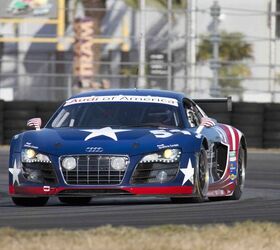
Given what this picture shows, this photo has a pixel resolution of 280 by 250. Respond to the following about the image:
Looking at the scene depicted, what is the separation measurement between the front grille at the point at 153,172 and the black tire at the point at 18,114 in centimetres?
1434

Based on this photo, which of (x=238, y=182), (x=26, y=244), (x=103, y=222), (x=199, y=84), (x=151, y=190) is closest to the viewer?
(x=26, y=244)

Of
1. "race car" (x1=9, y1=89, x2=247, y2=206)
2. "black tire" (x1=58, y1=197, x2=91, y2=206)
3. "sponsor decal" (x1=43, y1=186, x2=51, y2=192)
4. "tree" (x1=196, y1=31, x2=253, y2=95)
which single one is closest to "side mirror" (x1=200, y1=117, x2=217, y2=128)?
Answer: "race car" (x1=9, y1=89, x2=247, y2=206)

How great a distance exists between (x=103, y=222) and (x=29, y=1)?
2813cm

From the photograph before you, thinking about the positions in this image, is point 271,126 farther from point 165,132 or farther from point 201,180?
point 165,132

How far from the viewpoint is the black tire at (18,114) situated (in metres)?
25.4

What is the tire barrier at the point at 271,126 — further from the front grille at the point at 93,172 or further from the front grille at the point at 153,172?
the front grille at the point at 93,172

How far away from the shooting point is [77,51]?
37344 mm

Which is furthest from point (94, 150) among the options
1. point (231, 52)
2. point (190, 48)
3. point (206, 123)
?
point (231, 52)

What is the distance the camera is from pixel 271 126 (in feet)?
81.3

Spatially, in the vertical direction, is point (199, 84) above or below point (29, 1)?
below

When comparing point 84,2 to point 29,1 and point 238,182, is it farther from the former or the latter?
point 238,182

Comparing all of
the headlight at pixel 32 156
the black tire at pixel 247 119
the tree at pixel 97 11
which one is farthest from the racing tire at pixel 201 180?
the tree at pixel 97 11

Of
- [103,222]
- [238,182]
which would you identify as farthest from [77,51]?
[103,222]

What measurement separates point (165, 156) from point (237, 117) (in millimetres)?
13835
